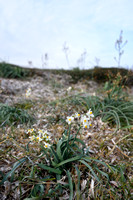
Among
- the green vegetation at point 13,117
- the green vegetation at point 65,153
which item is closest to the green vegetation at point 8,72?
the green vegetation at point 65,153

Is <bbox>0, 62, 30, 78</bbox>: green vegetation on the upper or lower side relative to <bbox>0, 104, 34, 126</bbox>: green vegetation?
upper

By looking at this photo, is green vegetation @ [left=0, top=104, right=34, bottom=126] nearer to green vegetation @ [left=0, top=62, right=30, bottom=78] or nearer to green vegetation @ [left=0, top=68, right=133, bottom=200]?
green vegetation @ [left=0, top=68, right=133, bottom=200]

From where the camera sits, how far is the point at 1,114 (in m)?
2.93

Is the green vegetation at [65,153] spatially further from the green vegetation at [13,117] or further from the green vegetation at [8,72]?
the green vegetation at [8,72]

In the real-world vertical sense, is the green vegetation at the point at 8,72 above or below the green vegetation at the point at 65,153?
above

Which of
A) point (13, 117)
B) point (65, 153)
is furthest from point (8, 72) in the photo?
point (65, 153)

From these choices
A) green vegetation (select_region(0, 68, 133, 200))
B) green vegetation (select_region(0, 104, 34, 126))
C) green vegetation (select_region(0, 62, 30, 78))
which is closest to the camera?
green vegetation (select_region(0, 68, 133, 200))

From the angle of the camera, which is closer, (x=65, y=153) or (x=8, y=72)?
(x=65, y=153)

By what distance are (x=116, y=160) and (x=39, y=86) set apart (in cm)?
439

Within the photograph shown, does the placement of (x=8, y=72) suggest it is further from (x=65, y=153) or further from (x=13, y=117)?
(x=65, y=153)

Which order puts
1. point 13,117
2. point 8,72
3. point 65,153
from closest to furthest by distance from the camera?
point 65,153, point 13,117, point 8,72

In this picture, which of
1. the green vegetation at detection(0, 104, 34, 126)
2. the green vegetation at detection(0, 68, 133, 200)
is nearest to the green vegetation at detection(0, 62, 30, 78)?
the green vegetation at detection(0, 68, 133, 200)

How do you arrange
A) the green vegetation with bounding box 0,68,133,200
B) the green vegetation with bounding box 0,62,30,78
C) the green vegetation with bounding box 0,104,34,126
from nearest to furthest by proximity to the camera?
the green vegetation with bounding box 0,68,133,200
the green vegetation with bounding box 0,104,34,126
the green vegetation with bounding box 0,62,30,78

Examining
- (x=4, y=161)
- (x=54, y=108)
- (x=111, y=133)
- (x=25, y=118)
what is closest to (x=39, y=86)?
(x=54, y=108)
